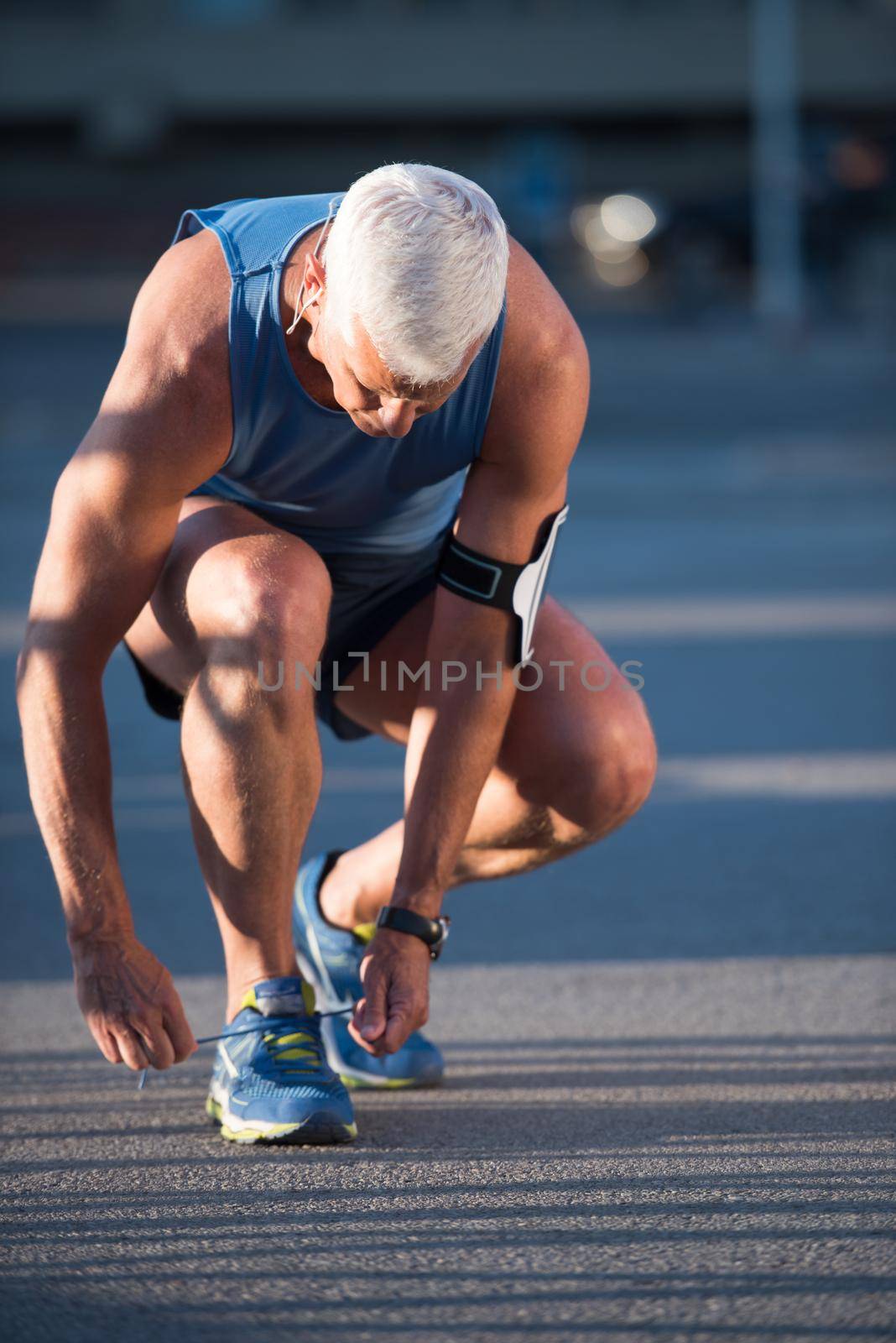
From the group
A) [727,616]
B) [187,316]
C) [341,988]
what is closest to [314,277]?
[187,316]

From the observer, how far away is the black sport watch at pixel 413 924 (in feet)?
8.84

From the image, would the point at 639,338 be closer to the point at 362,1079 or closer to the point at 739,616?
the point at 739,616

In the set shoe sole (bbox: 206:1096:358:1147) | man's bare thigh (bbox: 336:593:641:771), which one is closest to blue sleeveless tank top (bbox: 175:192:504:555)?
man's bare thigh (bbox: 336:593:641:771)

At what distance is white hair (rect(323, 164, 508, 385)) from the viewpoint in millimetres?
2328

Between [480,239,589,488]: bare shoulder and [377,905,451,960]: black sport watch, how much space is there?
70 cm

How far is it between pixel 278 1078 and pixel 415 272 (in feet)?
3.94

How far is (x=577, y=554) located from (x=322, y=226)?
7.22 m

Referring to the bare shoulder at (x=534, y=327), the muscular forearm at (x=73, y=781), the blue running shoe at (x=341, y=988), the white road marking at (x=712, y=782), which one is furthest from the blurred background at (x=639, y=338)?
the bare shoulder at (x=534, y=327)

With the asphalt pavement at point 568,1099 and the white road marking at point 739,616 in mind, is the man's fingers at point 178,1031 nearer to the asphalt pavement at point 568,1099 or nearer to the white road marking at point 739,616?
the asphalt pavement at point 568,1099

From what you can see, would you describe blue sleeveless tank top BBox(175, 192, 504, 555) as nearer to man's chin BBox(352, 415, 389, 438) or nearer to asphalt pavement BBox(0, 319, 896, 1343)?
man's chin BBox(352, 415, 389, 438)

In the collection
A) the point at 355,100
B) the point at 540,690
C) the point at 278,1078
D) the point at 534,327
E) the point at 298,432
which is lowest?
the point at 278,1078

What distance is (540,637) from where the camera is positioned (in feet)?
10.0

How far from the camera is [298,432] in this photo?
2.66 metres

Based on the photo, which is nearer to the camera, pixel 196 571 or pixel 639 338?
pixel 196 571
